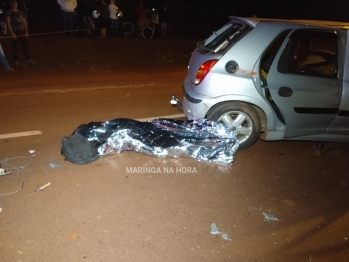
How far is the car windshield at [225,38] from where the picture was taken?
439cm

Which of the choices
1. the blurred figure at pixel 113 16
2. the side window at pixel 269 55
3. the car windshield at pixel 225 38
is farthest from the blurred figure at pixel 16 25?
the side window at pixel 269 55

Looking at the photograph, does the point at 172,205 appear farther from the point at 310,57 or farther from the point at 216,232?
the point at 310,57

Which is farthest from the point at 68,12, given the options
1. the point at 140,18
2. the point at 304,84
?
the point at 304,84

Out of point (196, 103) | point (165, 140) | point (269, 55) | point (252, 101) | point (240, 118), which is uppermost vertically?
point (269, 55)

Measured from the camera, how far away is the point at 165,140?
14.7 feet

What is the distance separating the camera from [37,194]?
3605 millimetres

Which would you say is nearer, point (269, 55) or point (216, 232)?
point (216, 232)

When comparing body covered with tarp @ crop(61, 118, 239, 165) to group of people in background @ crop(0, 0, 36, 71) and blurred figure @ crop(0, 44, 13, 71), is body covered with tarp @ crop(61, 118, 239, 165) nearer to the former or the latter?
blurred figure @ crop(0, 44, 13, 71)

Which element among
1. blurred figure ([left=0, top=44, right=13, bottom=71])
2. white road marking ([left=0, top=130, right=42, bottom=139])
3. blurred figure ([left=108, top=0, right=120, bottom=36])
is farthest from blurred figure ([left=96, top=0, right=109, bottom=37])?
white road marking ([left=0, top=130, right=42, bottom=139])

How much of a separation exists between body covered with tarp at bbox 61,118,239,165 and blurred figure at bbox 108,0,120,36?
8531 mm

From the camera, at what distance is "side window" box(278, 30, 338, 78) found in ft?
14.3

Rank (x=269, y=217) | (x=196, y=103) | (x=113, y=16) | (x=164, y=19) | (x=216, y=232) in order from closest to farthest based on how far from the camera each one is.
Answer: (x=216, y=232), (x=269, y=217), (x=196, y=103), (x=113, y=16), (x=164, y=19)

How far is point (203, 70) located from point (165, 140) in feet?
3.39

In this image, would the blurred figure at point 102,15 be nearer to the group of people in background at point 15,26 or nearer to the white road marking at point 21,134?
the group of people in background at point 15,26
